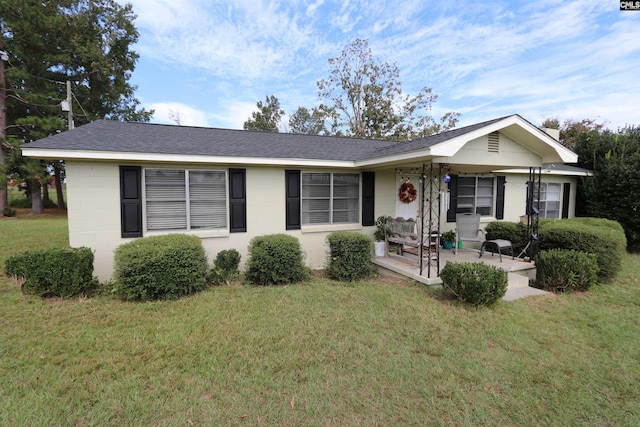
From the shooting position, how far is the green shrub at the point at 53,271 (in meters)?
5.03

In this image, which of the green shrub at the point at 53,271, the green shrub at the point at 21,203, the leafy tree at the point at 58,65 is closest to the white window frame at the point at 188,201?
the green shrub at the point at 53,271

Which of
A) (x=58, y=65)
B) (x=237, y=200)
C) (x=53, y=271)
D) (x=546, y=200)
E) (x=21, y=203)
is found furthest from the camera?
(x=21, y=203)

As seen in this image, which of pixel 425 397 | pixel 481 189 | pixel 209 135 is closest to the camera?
pixel 425 397

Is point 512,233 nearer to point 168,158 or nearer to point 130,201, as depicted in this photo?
point 168,158

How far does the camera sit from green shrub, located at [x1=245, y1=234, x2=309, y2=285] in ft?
19.9

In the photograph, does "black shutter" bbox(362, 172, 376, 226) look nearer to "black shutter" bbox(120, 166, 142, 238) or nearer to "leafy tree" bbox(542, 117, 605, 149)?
"black shutter" bbox(120, 166, 142, 238)

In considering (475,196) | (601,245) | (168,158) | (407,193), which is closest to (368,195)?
(407,193)

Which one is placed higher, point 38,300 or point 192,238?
point 192,238

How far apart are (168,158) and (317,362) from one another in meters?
4.81

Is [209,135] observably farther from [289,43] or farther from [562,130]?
[562,130]

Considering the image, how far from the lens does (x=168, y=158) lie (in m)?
5.91

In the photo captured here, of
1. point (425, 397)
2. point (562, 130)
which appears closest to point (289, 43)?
point (425, 397)

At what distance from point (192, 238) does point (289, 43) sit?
13.5m

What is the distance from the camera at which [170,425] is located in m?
2.43
